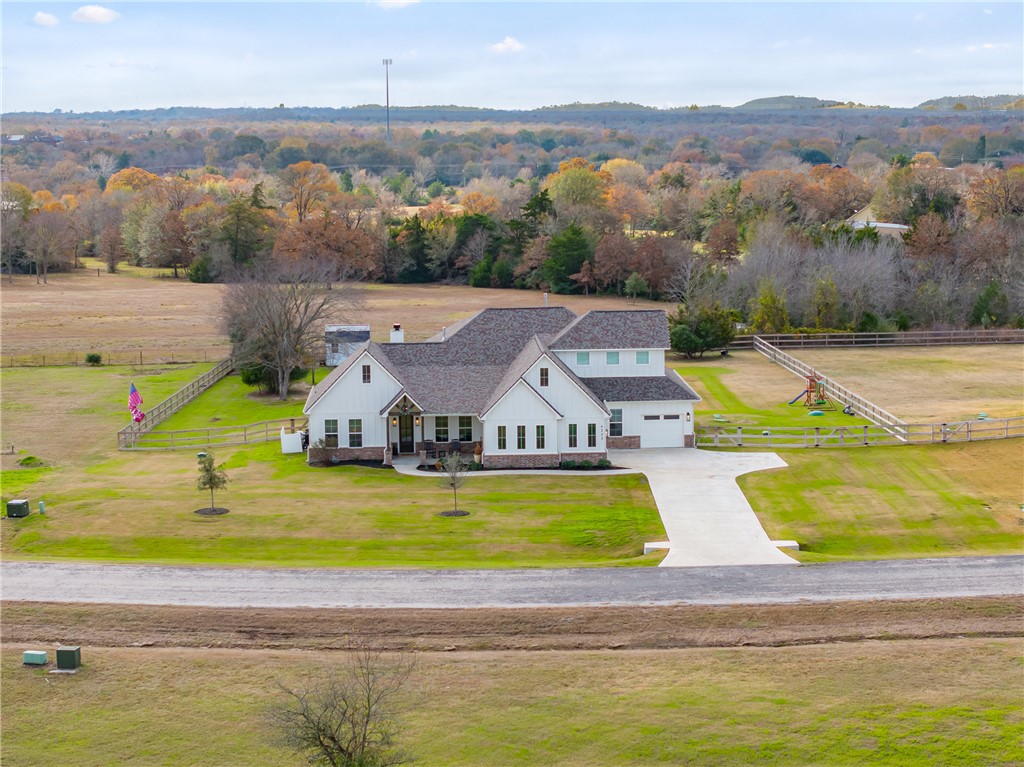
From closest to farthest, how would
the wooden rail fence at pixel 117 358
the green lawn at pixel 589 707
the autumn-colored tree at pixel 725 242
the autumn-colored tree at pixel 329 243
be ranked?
the green lawn at pixel 589 707 → the wooden rail fence at pixel 117 358 → the autumn-colored tree at pixel 329 243 → the autumn-colored tree at pixel 725 242

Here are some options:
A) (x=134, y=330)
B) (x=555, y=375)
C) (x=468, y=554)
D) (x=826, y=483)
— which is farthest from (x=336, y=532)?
(x=134, y=330)

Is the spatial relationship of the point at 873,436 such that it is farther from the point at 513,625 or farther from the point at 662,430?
the point at 513,625

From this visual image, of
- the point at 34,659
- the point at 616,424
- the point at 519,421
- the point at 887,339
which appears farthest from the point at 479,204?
the point at 34,659

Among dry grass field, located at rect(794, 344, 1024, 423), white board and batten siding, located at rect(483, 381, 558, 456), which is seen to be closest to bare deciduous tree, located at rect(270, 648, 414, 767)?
white board and batten siding, located at rect(483, 381, 558, 456)

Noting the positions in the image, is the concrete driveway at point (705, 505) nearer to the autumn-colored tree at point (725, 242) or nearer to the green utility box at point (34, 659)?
the green utility box at point (34, 659)

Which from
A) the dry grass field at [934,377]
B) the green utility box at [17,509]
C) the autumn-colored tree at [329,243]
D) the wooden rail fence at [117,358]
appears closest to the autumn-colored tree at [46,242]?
the autumn-colored tree at [329,243]

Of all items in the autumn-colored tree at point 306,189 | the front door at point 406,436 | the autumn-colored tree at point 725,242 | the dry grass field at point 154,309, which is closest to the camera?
the front door at point 406,436
